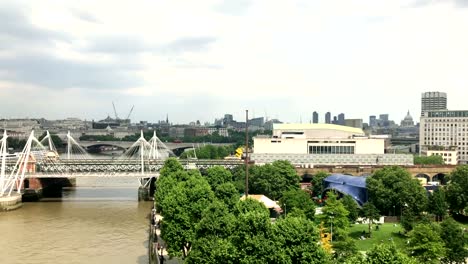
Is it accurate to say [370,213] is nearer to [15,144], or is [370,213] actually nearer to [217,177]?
[217,177]

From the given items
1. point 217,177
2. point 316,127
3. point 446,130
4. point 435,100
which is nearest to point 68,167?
point 217,177

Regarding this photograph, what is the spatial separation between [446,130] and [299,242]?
105m

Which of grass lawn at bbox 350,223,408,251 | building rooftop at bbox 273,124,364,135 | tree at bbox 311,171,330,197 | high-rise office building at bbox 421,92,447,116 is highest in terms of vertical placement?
high-rise office building at bbox 421,92,447,116

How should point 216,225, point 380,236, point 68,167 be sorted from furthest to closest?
1. point 68,167
2. point 380,236
3. point 216,225

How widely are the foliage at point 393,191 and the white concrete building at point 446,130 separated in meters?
73.7

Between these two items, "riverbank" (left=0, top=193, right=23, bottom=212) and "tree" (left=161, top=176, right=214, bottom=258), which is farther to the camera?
"riverbank" (left=0, top=193, right=23, bottom=212)

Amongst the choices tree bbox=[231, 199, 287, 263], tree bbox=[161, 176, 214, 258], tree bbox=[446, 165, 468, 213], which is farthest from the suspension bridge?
tree bbox=[231, 199, 287, 263]

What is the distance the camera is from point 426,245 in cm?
2166

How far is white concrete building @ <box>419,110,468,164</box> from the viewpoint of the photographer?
10919cm

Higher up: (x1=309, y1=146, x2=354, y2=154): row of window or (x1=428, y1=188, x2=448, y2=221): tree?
(x1=309, y1=146, x2=354, y2=154): row of window

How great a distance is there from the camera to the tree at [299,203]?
101ft

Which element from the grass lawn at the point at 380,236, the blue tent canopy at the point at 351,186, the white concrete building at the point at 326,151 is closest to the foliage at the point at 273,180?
the blue tent canopy at the point at 351,186

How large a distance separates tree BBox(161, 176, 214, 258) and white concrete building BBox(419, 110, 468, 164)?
8867 cm

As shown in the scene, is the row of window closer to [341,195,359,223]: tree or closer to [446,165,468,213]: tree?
[446,165,468,213]: tree
